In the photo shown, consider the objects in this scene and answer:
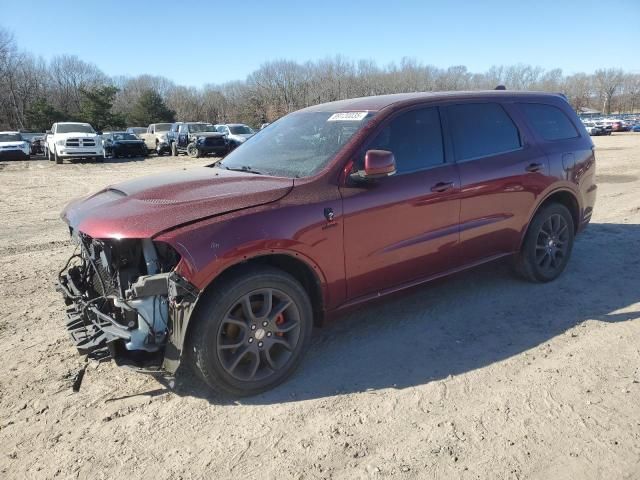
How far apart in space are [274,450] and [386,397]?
82 centimetres

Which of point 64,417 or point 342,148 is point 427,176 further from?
point 64,417

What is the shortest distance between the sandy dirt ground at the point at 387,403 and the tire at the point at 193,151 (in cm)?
2255

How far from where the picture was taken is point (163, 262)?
2.87m

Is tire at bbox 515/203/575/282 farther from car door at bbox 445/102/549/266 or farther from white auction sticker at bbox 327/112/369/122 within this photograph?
white auction sticker at bbox 327/112/369/122

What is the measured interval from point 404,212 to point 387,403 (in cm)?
138

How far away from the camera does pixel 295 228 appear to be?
121 inches

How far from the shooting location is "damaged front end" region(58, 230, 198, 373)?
276 centimetres

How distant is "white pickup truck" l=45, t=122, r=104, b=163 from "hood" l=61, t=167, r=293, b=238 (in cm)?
2340

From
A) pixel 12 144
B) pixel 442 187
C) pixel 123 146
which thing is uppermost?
pixel 12 144

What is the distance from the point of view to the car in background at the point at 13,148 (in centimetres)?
2681

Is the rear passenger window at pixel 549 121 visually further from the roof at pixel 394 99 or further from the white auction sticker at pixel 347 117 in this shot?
the white auction sticker at pixel 347 117

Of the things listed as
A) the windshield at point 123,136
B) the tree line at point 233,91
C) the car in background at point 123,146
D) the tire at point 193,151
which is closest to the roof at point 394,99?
the tire at point 193,151

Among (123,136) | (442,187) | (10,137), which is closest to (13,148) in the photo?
(10,137)

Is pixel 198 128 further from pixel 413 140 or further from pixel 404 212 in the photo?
pixel 404 212
